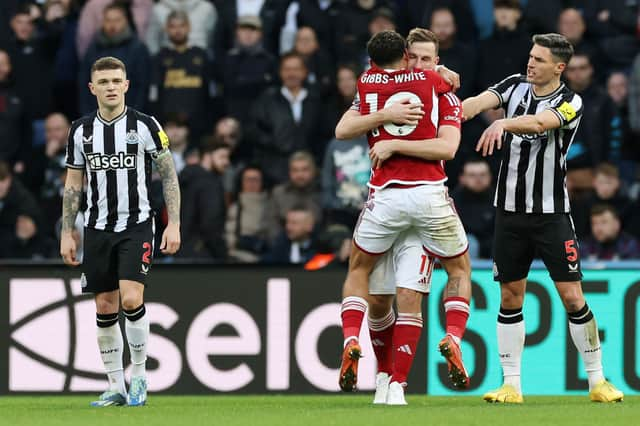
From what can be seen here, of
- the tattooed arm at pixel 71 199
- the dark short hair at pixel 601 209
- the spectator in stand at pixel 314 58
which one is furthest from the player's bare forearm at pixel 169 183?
the spectator in stand at pixel 314 58

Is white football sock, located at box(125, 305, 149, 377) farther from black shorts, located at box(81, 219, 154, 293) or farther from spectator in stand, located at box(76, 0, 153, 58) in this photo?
spectator in stand, located at box(76, 0, 153, 58)

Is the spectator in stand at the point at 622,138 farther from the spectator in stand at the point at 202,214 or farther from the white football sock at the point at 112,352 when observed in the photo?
the white football sock at the point at 112,352

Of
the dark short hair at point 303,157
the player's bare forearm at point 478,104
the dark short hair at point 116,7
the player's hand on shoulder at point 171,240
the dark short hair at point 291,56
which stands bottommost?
the player's hand on shoulder at point 171,240

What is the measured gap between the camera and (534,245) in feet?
32.3

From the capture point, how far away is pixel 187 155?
581 inches

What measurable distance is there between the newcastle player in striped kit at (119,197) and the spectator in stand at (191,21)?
6030mm

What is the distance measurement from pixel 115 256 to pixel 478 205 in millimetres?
5076

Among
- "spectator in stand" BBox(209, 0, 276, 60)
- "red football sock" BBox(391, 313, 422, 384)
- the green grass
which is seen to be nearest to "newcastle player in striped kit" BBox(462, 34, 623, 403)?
the green grass

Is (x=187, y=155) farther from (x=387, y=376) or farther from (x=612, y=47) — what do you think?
Result: (x=387, y=376)

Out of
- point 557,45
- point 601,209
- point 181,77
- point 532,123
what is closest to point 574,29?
point 601,209

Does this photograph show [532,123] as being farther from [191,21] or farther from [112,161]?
[191,21]

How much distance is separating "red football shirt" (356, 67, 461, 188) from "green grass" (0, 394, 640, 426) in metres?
1.35

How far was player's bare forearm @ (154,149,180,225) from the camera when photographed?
974cm

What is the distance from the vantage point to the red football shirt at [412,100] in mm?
9008
